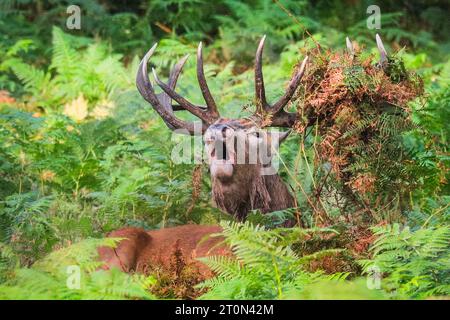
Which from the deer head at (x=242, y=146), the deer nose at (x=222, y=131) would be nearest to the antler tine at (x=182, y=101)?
the deer head at (x=242, y=146)

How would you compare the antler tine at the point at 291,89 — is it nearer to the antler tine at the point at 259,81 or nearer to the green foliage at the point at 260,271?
the antler tine at the point at 259,81

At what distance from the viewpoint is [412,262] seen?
5676mm

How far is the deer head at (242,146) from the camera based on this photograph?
7.20 meters

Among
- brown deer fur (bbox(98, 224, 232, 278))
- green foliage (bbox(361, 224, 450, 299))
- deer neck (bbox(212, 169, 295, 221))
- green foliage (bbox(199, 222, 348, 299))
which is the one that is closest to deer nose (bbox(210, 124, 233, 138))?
deer neck (bbox(212, 169, 295, 221))

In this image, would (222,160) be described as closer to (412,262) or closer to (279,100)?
(279,100)

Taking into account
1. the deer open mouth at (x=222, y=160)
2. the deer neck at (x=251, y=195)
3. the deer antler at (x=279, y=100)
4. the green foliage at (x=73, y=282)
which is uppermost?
the deer antler at (x=279, y=100)

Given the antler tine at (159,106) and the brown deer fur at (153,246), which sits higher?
the antler tine at (159,106)

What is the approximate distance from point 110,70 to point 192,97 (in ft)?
6.76

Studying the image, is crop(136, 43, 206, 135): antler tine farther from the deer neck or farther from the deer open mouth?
the deer neck

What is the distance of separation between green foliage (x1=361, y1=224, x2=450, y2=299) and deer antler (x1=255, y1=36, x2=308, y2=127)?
4.69 feet

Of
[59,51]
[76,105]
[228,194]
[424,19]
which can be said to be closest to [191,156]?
[228,194]

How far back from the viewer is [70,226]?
23.0ft

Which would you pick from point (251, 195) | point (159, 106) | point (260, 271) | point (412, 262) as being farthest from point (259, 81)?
point (412, 262)
